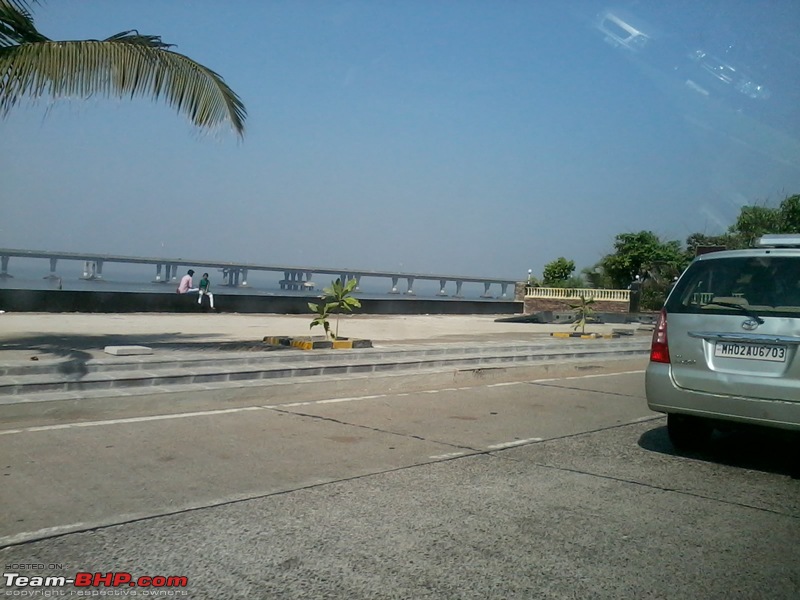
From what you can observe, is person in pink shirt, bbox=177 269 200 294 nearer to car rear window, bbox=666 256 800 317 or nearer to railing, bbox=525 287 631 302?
railing, bbox=525 287 631 302

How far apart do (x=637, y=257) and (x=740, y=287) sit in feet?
138

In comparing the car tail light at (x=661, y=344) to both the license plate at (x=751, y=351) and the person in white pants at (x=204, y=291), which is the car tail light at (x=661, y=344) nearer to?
the license plate at (x=751, y=351)

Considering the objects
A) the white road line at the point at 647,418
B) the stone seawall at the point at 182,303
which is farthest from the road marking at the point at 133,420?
the stone seawall at the point at 182,303

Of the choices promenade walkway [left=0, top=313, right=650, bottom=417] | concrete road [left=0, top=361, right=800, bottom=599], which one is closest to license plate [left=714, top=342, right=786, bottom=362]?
concrete road [left=0, top=361, right=800, bottom=599]

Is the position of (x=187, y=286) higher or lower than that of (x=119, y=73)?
lower

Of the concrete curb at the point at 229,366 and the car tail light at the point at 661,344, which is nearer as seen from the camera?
the car tail light at the point at 661,344

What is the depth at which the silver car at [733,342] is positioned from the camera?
265 inches

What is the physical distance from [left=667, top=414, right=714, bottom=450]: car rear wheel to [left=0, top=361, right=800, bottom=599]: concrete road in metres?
0.22

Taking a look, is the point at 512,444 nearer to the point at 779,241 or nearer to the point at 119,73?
the point at 779,241

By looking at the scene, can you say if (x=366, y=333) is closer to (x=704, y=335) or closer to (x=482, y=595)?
(x=704, y=335)

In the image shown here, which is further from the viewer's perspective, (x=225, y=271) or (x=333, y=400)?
(x=225, y=271)

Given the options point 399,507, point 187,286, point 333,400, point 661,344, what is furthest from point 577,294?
point 399,507

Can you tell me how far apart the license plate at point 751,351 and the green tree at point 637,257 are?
40225 millimetres

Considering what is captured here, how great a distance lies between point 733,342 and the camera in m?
7.01
